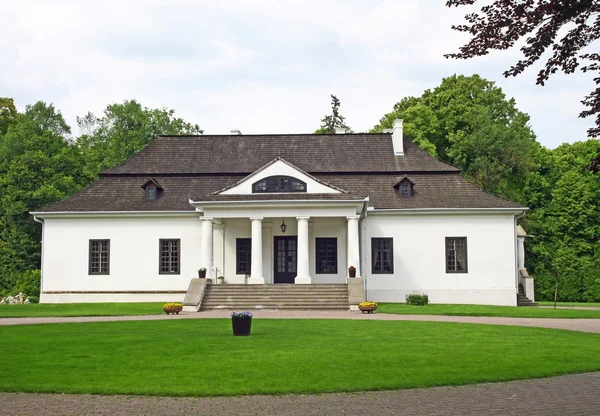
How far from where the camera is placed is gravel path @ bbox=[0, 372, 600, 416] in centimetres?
970

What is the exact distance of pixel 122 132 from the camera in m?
56.5

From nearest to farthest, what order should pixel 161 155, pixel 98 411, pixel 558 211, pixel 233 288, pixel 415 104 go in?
pixel 98 411, pixel 233 288, pixel 161 155, pixel 558 211, pixel 415 104

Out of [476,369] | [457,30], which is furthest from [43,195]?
[457,30]

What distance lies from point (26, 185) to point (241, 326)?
3387cm

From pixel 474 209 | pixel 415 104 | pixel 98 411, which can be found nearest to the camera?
pixel 98 411

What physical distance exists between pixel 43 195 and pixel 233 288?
64.7 feet

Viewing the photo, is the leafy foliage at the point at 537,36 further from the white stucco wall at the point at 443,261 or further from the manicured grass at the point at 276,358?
the white stucco wall at the point at 443,261

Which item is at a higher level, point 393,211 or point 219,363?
point 393,211

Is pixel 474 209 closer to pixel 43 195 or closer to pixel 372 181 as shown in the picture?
pixel 372 181

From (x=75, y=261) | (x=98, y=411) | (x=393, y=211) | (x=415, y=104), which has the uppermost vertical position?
(x=415, y=104)

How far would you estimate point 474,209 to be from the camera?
37188mm

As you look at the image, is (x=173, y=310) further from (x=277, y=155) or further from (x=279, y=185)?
(x=277, y=155)

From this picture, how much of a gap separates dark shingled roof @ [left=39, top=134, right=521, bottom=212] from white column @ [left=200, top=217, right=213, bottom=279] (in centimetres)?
207

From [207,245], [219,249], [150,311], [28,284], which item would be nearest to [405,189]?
[219,249]
